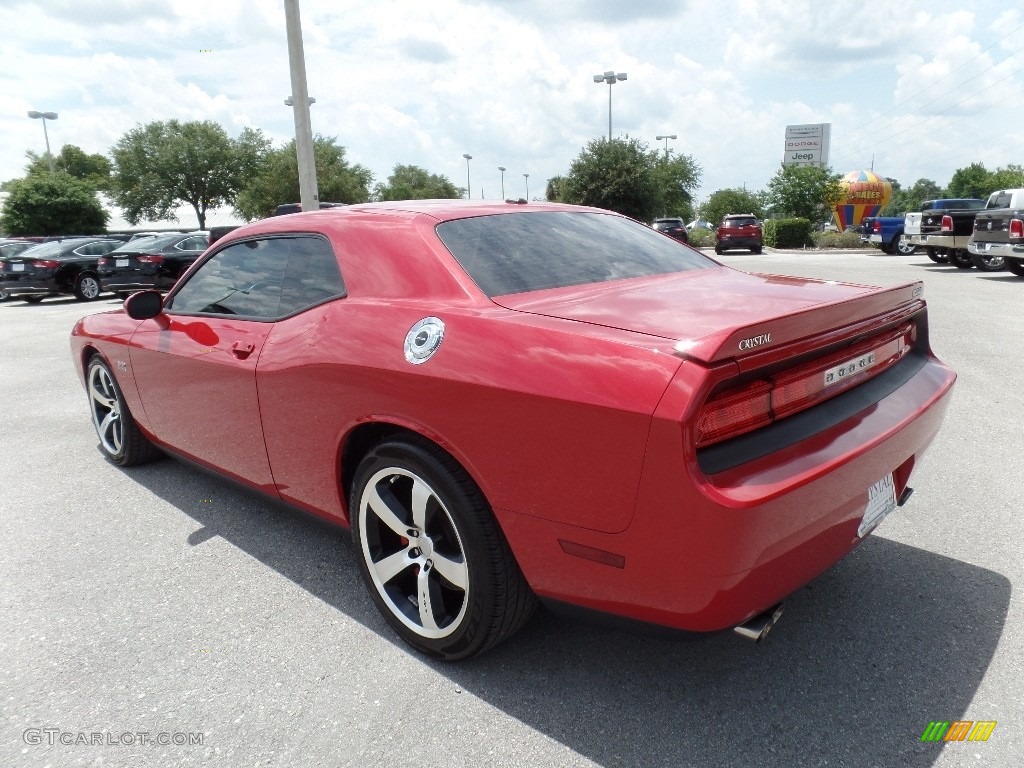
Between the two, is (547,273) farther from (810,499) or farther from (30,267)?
(30,267)

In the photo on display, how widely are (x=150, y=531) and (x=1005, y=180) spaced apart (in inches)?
3919

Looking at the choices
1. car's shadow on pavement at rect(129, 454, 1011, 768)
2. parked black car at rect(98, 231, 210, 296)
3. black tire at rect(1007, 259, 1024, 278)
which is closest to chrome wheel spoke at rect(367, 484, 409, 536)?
car's shadow on pavement at rect(129, 454, 1011, 768)

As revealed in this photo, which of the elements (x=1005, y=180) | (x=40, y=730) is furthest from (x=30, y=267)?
(x=1005, y=180)

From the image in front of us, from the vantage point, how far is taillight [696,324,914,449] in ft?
6.42

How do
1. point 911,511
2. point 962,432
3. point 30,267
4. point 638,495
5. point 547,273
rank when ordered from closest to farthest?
point 638,495 → point 547,273 → point 911,511 → point 962,432 → point 30,267

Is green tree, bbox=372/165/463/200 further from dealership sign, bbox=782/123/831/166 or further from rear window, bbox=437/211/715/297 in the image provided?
rear window, bbox=437/211/715/297

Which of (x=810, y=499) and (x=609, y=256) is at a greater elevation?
(x=609, y=256)

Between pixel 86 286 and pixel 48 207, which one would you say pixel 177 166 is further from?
pixel 86 286

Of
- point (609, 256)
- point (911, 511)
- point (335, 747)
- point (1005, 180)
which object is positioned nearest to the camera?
point (335, 747)

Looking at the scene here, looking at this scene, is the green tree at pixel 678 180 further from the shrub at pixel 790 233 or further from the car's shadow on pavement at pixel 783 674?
the car's shadow on pavement at pixel 783 674

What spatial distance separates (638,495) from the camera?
6.28 feet

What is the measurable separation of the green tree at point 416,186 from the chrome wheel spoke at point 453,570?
7155 cm

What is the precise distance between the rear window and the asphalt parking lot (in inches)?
48.7

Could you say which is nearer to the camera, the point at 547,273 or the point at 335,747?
the point at 335,747
